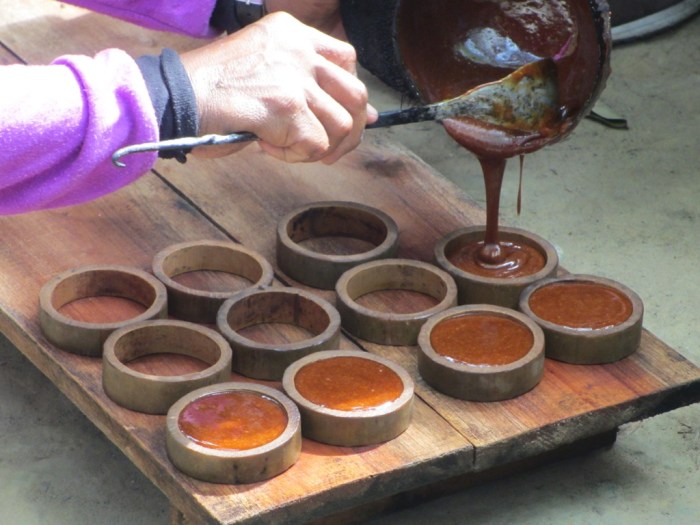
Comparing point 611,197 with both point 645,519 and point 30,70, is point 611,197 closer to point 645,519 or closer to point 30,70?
point 645,519

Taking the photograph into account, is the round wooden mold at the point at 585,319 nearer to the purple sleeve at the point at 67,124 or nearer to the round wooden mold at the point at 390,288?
the round wooden mold at the point at 390,288

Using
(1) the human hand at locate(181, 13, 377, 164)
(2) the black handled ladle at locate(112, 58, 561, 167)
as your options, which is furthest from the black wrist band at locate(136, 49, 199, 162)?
(2) the black handled ladle at locate(112, 58, 561, 167)

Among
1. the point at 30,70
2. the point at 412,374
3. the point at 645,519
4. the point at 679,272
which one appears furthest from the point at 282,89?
the point at 679,272

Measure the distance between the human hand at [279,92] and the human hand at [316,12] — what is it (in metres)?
0.50

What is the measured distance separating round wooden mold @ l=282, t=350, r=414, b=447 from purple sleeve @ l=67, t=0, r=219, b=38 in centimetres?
91

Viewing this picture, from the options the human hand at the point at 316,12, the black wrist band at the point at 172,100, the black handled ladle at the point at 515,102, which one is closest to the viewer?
the black wrist band at the point at 172,100

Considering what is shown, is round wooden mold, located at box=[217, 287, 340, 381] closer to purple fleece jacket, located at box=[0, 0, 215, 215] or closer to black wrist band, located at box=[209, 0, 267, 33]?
purple fleece jacket, located at box=[0, 0, 215, 215]

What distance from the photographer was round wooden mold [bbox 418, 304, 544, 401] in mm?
2309

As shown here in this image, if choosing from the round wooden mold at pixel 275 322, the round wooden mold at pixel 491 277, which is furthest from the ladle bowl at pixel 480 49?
the round wooden mold at pixel 275 322

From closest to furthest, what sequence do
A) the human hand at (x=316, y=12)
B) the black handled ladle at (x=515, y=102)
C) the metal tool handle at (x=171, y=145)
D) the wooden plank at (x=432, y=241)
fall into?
the metal tool handle at (x=171, y=145) → the wooden plank at (x=432, y=241) → the black handled ladle at (x=515, y=102) → the human hand at (x=316, y=12)

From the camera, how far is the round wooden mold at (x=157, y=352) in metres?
2.24

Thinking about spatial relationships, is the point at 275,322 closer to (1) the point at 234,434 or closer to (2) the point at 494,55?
(1) the point at 234,434

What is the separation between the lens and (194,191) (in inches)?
114

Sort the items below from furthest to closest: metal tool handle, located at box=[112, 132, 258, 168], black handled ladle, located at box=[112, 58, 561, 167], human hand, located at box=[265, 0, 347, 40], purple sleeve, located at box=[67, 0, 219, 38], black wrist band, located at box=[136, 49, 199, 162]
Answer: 1. purple sleeve, located at box=[67, 0, 219, 38]
2. human hand, located at box=[265, 0, 347, 40]
3. black handled ladle, located at box=[112, 58, 561, 167]
4. black wrist band, located at box=[136, 49, 199, 162]
5. metal tool handle, located at box=[112, 132, 258, 168]
